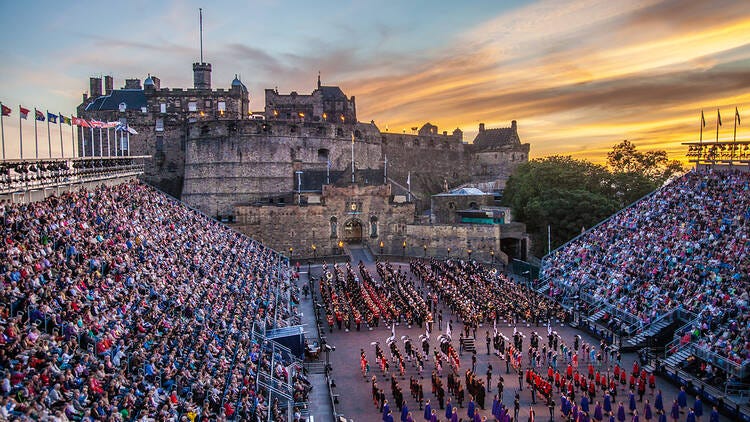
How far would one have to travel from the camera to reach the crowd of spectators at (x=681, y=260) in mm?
29234

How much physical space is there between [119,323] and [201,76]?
5956 cm

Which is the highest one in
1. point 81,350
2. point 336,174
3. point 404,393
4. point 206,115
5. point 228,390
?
point 206,115

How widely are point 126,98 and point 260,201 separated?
2254cm

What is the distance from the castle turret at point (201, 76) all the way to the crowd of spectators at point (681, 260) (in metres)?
47.9

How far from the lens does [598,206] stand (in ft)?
185

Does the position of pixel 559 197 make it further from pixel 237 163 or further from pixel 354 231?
pixel 237 163

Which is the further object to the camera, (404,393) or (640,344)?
(640,344)

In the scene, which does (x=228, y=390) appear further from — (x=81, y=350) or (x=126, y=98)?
(x=126, y=98)

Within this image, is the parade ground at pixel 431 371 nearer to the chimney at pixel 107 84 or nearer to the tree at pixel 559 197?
the tree at pixel 559 197

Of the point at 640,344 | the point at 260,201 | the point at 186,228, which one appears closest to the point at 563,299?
the point at 640,344

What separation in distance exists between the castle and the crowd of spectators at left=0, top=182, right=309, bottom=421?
2442 cm

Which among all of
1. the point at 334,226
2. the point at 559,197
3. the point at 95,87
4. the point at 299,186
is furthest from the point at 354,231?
the point at 95,87

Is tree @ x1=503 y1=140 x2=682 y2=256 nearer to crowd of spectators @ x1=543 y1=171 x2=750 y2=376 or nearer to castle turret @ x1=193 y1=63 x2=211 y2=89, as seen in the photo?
crowd of spectators @ x1=543 y1=171 x2=750 y2=376

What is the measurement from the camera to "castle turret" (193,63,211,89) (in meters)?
74.4
